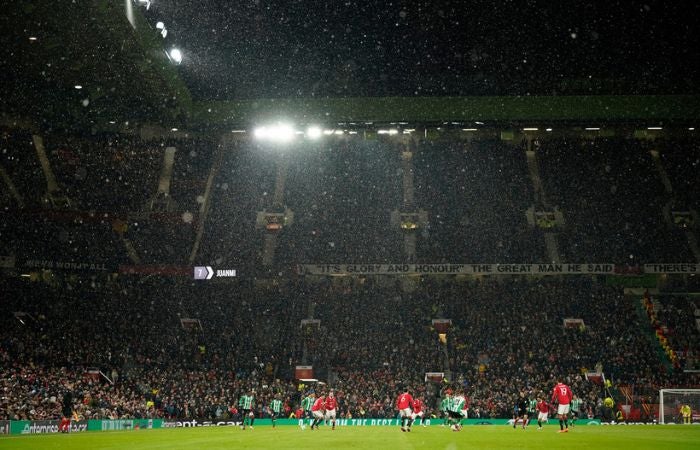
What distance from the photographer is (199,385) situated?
138ft

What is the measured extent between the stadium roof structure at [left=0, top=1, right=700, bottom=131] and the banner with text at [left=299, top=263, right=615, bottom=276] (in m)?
9.55

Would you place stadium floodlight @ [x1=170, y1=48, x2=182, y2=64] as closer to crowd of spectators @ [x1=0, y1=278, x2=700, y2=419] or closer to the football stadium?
the football stadium

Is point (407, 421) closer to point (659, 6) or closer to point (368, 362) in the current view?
point (368, 362)

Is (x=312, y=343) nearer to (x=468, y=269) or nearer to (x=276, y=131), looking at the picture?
(x=468, y=269)

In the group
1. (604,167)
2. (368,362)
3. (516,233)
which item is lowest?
(368,362)

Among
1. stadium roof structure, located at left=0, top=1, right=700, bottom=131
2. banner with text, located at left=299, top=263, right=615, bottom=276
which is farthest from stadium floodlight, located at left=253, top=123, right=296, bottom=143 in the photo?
banner with text, located at left=299, top=263, right=615, bottom=276

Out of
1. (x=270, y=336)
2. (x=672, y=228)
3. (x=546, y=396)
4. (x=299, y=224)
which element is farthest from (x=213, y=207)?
(x=672, y=228)

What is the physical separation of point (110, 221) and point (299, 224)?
13.2 metres

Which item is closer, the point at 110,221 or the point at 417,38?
the point at 417,38

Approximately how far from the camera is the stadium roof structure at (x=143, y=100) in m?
36.7

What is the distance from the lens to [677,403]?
1515 inches

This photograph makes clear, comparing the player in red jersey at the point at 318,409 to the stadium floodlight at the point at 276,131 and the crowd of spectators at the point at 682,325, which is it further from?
the crowd of spectators at the point at 682,325

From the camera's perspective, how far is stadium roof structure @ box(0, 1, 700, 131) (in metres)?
36.7

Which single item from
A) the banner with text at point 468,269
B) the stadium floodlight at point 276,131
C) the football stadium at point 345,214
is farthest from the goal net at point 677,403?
the stadium floodlight at point 276,131
